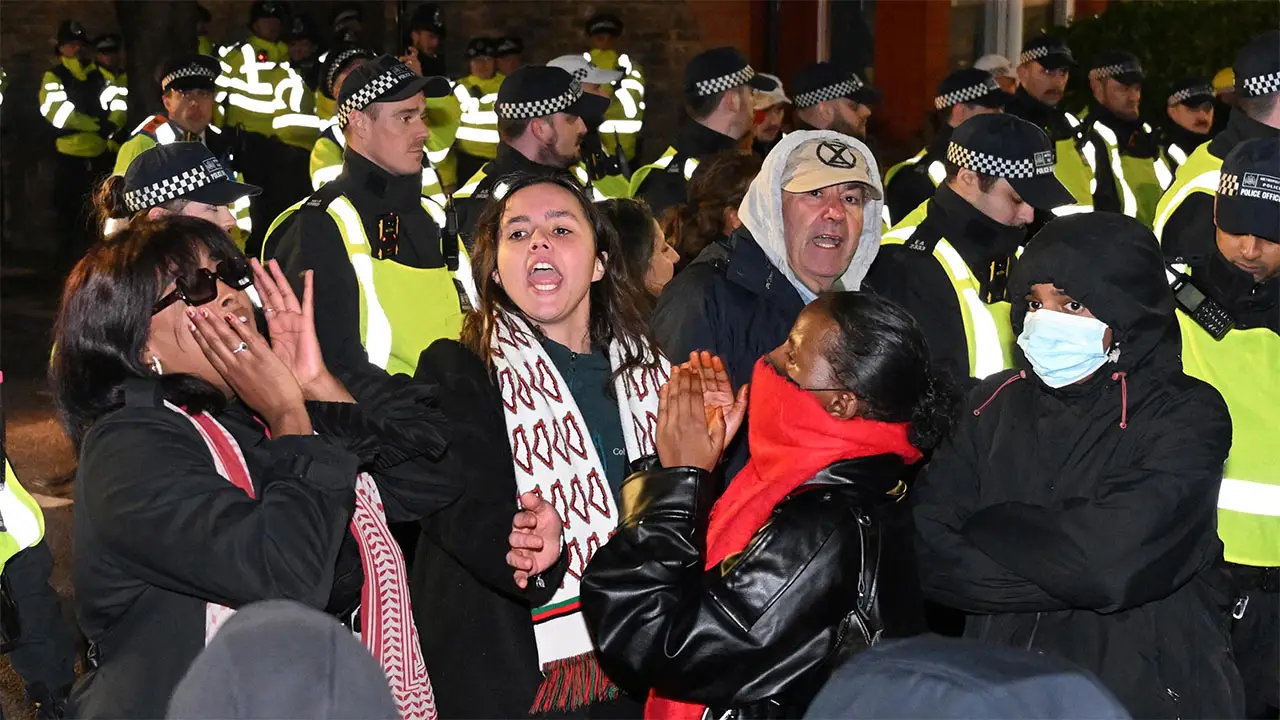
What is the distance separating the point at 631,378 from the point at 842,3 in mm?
13253

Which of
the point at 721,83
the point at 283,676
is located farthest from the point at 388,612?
the point at 721,83

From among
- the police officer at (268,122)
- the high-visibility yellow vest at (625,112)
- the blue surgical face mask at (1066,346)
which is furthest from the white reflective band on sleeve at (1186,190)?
the police officer at (268,122)

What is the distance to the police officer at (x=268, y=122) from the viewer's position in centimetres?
1277

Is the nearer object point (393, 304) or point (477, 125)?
point (393, 304)

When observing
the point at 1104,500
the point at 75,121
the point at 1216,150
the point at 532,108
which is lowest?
the point at 75,121

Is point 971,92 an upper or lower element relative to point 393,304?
lower

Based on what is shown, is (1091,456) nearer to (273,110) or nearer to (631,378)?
(631,378)

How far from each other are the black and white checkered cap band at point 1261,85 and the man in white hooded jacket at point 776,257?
8.08ft

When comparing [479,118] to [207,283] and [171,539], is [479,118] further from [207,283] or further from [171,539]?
[171,539]

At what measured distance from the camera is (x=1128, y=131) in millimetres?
10500

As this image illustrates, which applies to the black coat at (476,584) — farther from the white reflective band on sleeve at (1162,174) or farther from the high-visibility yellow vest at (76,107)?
the high-visibility yellow vest at (76,107)

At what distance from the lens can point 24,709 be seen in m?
5.79

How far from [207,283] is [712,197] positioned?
302 centimetres

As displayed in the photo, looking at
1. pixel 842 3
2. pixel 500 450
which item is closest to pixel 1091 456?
pixel 500 450
